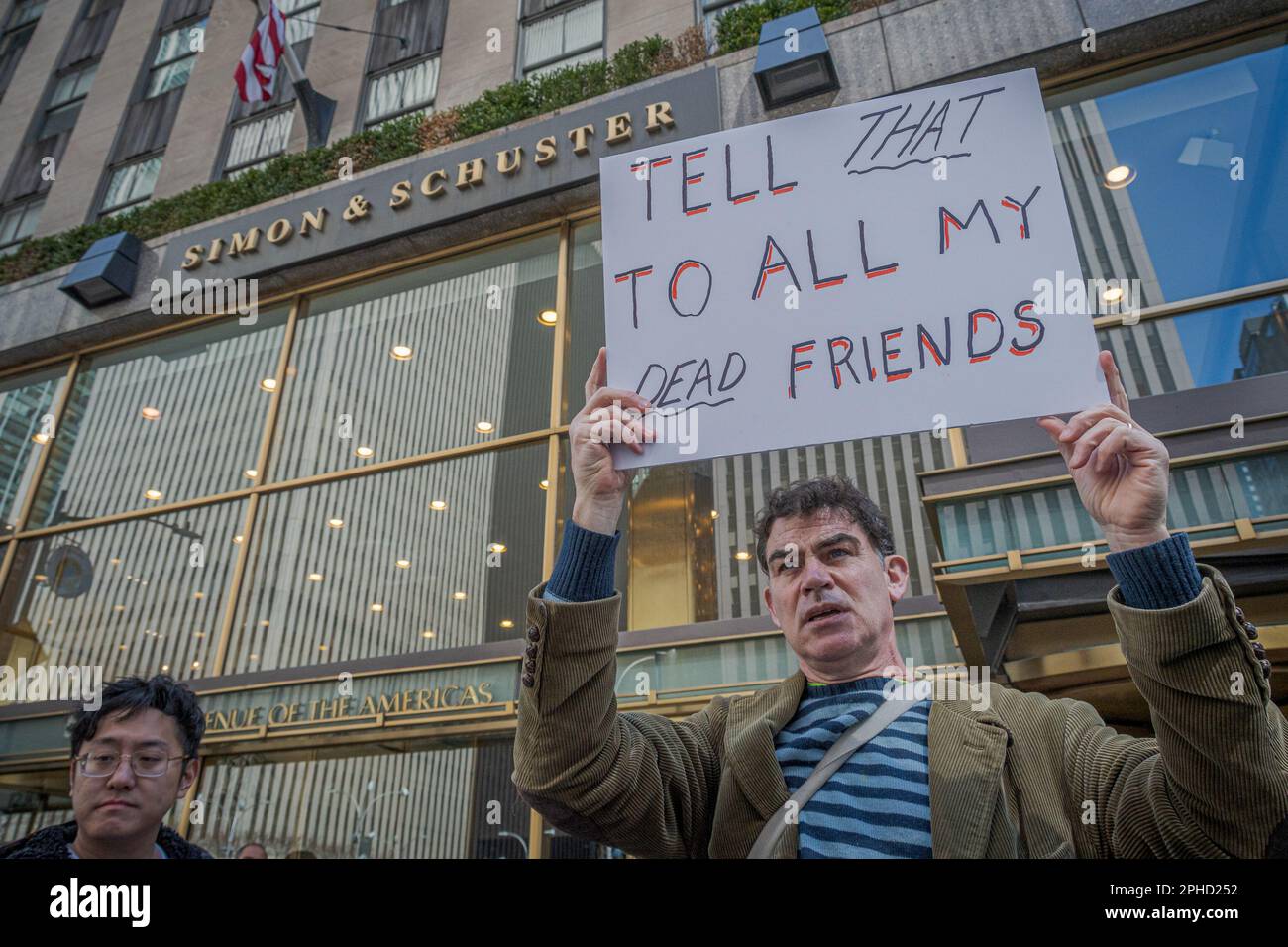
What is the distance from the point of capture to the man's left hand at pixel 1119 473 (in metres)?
Result: 1.41

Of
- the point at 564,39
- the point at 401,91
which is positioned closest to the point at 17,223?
the point at 401,91

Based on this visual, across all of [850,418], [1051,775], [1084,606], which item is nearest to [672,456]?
[850,418]

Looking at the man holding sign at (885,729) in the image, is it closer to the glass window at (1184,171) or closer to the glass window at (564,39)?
the glass window at (1184,171)

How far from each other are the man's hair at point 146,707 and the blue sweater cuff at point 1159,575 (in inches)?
87.9

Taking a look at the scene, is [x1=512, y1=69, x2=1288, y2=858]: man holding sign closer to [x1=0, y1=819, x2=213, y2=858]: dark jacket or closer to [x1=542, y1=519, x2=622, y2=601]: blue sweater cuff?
[x1=542, y1=519, x2=622, y2=601]: blue sweater cuff

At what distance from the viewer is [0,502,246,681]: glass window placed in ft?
22.0

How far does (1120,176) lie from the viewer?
5500 millimetres

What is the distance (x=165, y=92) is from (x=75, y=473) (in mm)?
5528

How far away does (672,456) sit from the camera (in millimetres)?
1858

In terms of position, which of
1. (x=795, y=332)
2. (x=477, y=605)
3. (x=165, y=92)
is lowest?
(x=795, y=332)

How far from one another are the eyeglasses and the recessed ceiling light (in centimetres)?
602

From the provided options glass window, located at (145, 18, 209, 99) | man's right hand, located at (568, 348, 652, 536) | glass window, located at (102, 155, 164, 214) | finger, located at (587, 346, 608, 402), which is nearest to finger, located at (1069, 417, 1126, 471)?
A: man's right hand, located at (568, 348, 652, 536)

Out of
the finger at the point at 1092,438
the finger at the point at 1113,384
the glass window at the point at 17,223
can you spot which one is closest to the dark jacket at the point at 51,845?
the finger at the point at 1092,438
